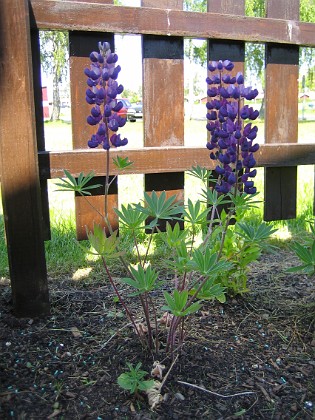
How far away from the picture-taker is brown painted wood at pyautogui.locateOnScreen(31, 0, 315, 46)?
243 centimetres

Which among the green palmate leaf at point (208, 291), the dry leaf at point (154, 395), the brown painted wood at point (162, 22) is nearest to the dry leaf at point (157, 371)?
the dry leaf at point (154, 395)

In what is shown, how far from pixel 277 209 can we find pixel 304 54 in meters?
35.9

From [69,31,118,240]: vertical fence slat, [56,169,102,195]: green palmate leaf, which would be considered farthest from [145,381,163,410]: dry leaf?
[69,31,118,240]: vertical fence slat

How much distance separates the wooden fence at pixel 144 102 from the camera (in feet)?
6.40

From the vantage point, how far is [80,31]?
8.29ft

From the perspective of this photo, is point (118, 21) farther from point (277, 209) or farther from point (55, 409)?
point (55, 409)

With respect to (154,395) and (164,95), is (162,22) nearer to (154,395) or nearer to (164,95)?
(164,95)

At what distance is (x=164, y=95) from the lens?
8.97 feet

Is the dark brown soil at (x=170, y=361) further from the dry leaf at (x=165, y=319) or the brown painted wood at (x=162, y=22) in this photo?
the brown painted wood at (x=162, y=22)

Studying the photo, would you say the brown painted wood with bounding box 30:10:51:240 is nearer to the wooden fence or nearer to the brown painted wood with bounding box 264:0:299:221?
the wooden fence

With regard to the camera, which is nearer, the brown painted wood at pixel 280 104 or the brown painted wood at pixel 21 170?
the brown painted wood at pixel 21 170

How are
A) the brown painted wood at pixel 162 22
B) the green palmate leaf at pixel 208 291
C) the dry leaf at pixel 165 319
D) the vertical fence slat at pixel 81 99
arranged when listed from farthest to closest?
the vertical fence slat at pixel 81 99 → the brown painted wood at pixel 162 22 → the dry leaf at pixel 165 319 → the green palmate leaf at pixel 208 291

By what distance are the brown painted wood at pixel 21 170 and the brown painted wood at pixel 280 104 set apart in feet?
5.05

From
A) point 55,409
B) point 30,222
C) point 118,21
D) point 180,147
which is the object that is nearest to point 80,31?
point 118,21
